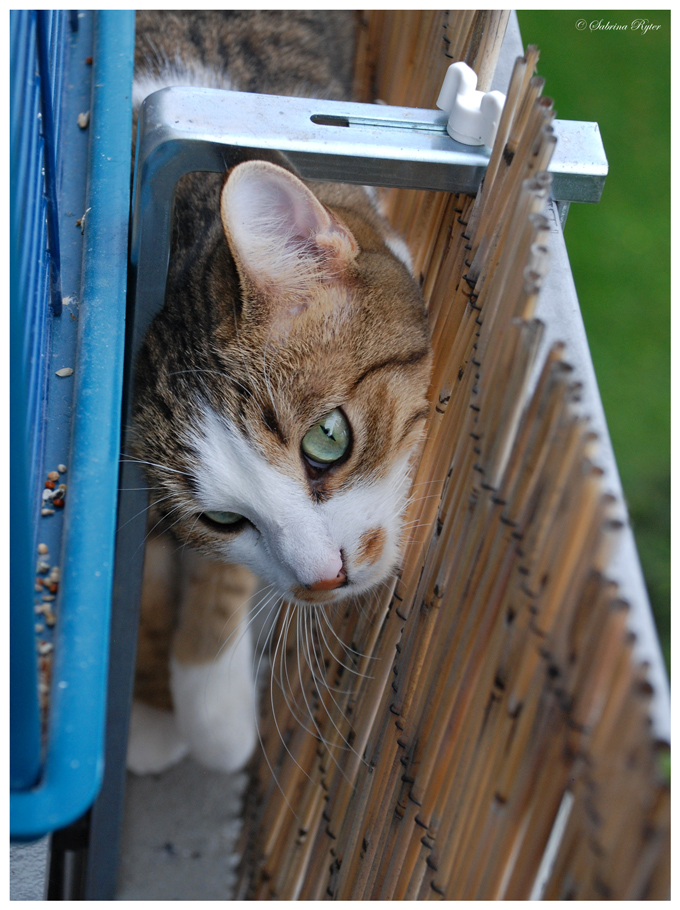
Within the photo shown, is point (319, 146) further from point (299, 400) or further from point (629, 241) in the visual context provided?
point (629, 241)

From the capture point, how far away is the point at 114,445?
0.86 meters

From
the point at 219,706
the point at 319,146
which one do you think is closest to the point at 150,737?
the point at 219,706

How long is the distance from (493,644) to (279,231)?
1.86 feet

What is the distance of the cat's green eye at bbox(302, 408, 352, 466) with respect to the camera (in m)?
1.05

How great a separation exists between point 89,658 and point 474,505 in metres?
0.36

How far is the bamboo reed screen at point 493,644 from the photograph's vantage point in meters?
0.53

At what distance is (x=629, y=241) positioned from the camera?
8.47ft

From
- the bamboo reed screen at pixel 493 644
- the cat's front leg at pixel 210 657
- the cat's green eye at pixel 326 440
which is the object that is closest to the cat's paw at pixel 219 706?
the cat's front leg at pixel 210 657

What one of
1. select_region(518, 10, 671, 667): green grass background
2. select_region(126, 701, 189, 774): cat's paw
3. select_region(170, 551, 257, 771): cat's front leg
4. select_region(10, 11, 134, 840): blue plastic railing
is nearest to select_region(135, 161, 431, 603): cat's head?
select_region(10, 11, 134, 840): blue plastic railing

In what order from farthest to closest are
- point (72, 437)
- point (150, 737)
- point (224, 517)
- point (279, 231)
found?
1. point (150, 737)
2. point (224, 517)
3. point (279, 231)
4. point (72, 437)

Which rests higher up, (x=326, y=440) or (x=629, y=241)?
(x=629, y=241)

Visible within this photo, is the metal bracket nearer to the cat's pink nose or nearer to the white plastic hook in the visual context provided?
the white plastic hook
